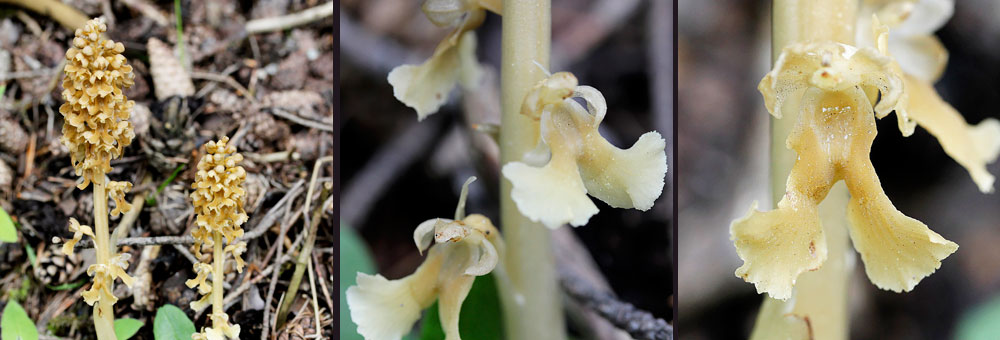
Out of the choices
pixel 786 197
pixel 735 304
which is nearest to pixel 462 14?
pixel 786 197

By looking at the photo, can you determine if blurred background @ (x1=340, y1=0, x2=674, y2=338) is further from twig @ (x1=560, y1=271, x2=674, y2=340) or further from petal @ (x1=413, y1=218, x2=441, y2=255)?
petal @ (x1=413, y1=218, x2=441, y2=255)

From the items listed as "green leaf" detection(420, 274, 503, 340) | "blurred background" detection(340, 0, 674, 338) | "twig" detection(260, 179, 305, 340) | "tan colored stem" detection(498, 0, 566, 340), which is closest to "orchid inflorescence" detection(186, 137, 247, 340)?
"twig" detection(260, 179, 305, 340)

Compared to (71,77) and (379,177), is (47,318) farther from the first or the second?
(379,177)

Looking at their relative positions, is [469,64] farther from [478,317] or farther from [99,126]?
[99,126]

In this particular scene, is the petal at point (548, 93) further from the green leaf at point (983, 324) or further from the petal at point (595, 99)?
the green leaf at point (983, 324)

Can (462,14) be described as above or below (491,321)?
above

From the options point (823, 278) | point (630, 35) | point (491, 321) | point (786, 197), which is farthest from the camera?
point (630, 35)

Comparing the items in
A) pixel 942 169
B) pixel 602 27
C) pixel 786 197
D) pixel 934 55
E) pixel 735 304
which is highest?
pixel 602 27

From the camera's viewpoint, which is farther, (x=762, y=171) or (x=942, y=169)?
Answer: (x=942, y=169)
